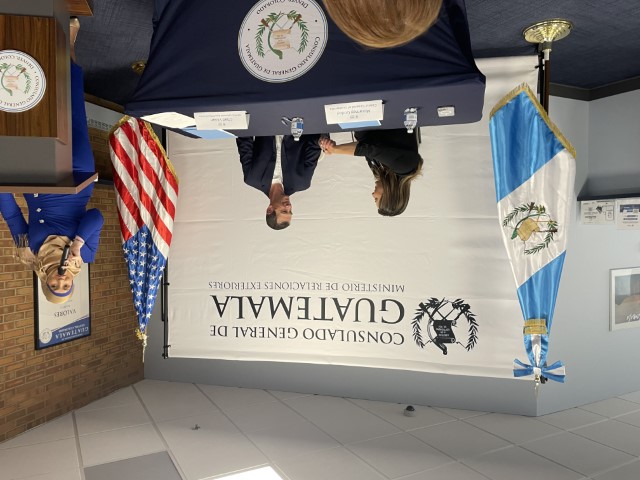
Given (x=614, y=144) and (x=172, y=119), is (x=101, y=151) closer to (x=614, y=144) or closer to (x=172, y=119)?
(x=172, y=119)

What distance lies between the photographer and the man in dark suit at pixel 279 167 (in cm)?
356

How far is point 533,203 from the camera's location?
2.93 metres

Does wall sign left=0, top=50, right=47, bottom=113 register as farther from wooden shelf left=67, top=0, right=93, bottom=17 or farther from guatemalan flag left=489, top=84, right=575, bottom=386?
guatemalan flag left=489, top=84, right=575, bottom=386

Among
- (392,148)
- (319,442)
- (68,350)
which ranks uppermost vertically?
(392,148)

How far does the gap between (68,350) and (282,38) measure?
3549 millimetres

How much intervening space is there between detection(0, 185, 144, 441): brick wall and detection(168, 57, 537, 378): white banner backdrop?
1.05m

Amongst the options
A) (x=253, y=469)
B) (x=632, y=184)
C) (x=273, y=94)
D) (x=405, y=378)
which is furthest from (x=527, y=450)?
(x=273, y=94)

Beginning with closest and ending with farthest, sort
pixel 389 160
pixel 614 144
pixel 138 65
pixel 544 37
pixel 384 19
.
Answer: pixel 384 19, pixel 544 37, pixel 138 65, pixel 389 160, pixel 614 144

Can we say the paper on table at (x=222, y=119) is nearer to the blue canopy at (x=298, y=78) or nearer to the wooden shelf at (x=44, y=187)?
the blue canopy at (x=298, y=78)

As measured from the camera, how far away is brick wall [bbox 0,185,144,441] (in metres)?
3.58

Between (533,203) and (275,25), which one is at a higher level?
(275,25)

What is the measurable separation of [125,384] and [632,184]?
493 cm

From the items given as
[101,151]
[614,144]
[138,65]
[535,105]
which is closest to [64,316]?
[101,151]

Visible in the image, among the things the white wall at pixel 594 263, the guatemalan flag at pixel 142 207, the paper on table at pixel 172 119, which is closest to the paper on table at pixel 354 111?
the paper on table at pixel 172 119
